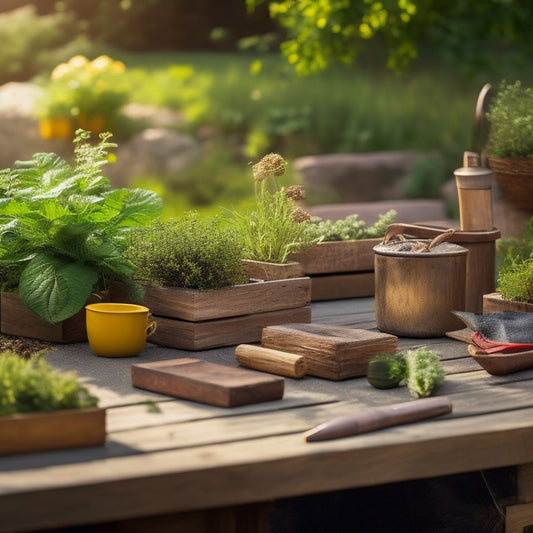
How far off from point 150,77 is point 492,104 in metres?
8.56

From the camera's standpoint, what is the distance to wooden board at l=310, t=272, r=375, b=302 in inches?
153

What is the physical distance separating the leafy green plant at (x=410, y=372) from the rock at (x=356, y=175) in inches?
264

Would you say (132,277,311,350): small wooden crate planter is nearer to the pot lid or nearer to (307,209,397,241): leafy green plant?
the pot lid

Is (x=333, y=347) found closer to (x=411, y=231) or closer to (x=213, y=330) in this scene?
(x=213, y=330)

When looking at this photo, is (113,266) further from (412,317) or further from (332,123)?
(332,123)

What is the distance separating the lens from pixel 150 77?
11.8 m

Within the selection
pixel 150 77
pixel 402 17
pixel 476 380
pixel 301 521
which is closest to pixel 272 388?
pixel 301 521

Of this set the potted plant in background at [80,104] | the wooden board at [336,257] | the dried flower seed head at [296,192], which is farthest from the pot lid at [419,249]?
the potted plant in background at [80,104]

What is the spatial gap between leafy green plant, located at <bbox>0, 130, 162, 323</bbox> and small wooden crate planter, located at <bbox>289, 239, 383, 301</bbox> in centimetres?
77

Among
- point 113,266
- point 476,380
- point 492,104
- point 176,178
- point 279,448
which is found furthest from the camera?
point 176,178

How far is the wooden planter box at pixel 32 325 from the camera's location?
3.08 metres

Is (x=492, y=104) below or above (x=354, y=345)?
above

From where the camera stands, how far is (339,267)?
12.7 feet

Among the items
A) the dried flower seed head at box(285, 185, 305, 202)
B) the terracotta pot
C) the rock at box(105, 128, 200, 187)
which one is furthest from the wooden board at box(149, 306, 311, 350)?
the rock at box(105, 128, 200, 187)
